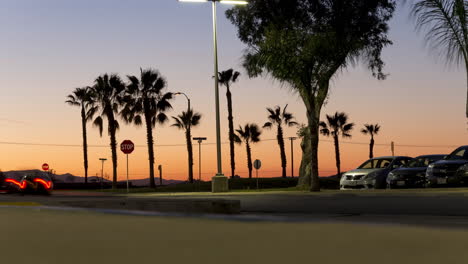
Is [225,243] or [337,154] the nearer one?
[225,243]

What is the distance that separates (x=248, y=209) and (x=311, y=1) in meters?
22.9

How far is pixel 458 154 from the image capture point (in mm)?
29141

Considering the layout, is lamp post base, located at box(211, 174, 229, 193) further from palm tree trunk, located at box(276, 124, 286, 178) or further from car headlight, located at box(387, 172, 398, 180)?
palm tree trunk, located at box(276, 124, 286, 178)

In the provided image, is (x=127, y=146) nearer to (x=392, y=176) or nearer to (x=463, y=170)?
(x=392, y=176)

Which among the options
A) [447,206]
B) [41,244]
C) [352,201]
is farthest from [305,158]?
[41,244]

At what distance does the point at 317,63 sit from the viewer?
35375 mm

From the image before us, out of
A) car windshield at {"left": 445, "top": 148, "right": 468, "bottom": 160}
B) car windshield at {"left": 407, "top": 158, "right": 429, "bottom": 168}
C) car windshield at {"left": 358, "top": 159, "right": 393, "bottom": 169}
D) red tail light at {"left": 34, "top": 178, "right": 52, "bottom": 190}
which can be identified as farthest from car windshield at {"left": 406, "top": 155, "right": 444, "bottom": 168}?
red tail light at {"left": 34, "top": 178, "right": 52, "bottom": 190}

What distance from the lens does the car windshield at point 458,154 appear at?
94.1ft

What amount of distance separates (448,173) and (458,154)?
240cm

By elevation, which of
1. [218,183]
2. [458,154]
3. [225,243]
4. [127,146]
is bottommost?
[225,243]

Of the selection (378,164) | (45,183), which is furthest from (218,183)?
(45,183)

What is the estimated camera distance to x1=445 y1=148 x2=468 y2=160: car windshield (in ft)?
94.1

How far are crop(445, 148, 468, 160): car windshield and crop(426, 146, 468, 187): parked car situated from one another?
0.55 metres

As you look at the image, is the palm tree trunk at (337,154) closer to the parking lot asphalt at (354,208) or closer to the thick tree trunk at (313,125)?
the thick tree trunk at (313,125)
